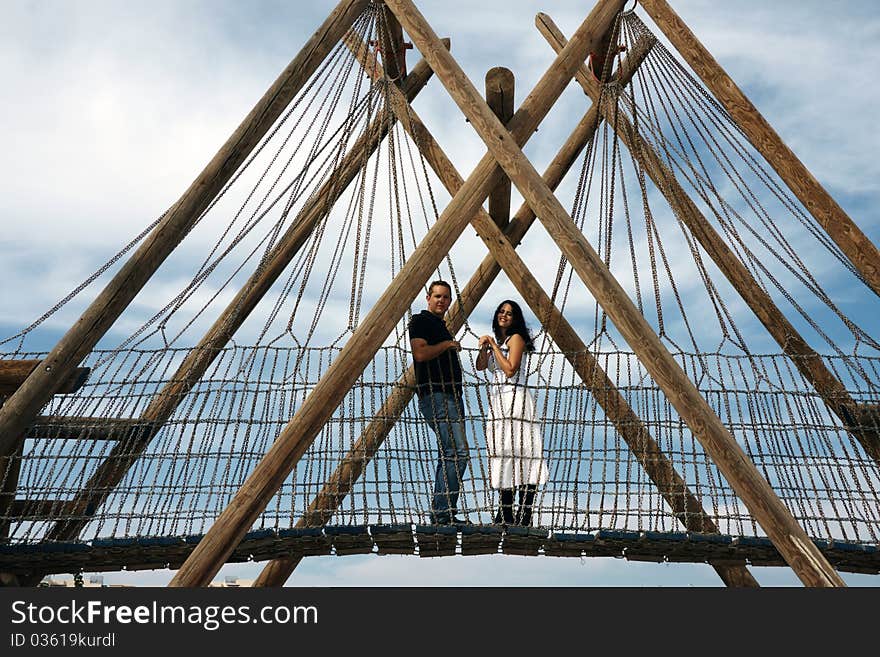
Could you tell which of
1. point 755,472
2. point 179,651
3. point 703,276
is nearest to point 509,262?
point 703,276

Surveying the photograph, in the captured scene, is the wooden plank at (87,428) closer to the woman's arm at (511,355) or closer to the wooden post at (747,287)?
the woman's arm at (511,355)

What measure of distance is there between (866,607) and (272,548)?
2.53 meters

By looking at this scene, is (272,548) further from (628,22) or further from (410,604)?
(628,22)

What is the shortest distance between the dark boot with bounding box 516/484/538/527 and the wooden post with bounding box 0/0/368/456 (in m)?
2.12

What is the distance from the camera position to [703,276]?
18.3 ft

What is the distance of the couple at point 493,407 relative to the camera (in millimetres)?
4566

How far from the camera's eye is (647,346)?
4.39 metres

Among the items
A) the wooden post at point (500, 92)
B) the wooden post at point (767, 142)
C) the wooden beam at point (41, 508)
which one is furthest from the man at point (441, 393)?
the wooden post at point (767, 142)

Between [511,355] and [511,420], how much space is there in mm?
316

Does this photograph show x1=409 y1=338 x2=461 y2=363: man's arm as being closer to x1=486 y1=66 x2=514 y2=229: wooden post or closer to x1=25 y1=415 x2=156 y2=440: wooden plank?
x1=486 y1=66 x2=514 y2=229: wooden post

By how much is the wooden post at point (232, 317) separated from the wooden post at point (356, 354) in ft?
3.60

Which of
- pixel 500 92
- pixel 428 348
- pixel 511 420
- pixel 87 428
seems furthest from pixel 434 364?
pixel 87 428

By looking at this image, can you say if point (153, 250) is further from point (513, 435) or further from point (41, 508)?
point (513, 435)

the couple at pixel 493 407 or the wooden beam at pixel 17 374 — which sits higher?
the wooden beam at pixel 17 374
